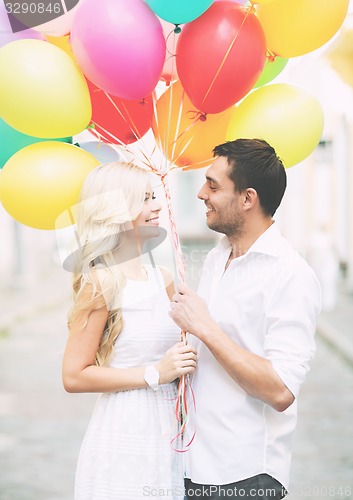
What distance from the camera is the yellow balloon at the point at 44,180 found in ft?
7.52

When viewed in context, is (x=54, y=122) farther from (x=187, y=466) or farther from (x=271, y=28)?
(x=187, y=466)

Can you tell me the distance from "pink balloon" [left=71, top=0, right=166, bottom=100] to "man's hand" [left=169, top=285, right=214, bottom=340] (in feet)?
2.36

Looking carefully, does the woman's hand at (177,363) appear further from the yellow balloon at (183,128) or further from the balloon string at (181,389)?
the yellow balloon at (183,128)

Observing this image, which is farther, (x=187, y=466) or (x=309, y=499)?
(x=309, y=499)

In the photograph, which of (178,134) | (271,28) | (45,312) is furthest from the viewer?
(45,312)

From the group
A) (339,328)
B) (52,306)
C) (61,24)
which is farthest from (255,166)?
(52,306)

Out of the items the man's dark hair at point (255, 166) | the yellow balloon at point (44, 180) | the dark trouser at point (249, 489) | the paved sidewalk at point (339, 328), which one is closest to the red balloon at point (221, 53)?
the man's dark hair at point (255, 166)

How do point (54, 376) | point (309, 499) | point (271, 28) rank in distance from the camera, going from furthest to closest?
point (54, 376) → point (309, 499) → point (271, 28)

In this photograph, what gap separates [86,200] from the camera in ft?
7.57

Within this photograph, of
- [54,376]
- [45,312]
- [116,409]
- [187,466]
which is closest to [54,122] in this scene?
[116,409]

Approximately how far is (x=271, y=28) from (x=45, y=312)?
11596 millimetres

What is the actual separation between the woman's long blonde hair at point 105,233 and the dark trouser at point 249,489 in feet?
1.82

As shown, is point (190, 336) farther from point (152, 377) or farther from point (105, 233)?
point (105, 233)

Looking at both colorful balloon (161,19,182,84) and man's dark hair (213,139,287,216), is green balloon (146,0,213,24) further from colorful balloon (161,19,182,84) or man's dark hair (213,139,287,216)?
man's dark hair (213,139,287,216)
